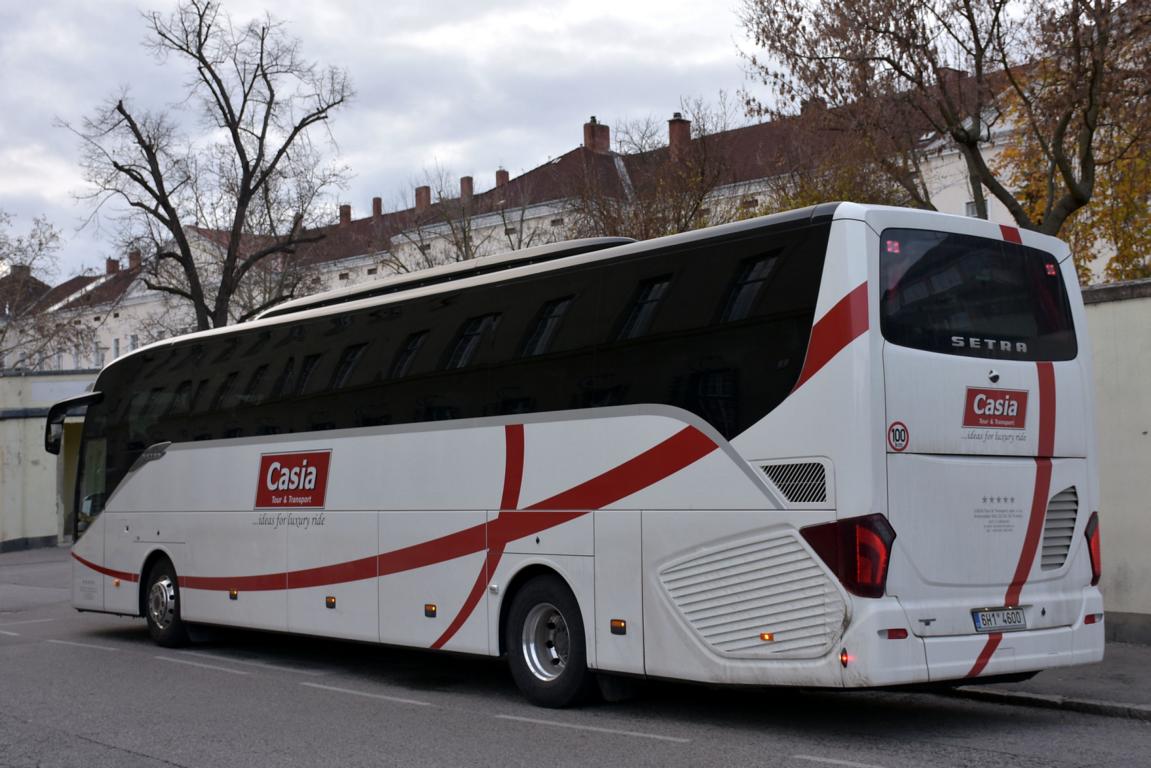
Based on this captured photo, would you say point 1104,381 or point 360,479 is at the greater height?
point 1104,381

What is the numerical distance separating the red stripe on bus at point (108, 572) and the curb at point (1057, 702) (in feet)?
34.9

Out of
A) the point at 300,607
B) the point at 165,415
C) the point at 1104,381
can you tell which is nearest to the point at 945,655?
the point at 1104,381

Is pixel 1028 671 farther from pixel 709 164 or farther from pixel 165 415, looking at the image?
pixel 709 164

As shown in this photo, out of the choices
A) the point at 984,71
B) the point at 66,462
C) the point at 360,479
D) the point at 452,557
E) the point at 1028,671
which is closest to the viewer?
the point at 1028,671

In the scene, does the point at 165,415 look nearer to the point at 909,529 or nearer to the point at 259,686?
the point at 259,686

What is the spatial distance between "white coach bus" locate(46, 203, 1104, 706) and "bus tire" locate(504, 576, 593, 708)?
0.02 meters

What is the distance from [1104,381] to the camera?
14266mm

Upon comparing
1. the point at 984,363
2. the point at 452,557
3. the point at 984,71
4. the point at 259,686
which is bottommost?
the point at 259,686

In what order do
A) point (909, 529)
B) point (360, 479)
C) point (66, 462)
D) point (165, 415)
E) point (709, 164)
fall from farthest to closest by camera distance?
1. point (66, 462)
2. point (709, 164)
3. point (165, 415)
4. point (360, 479)
5. point (909, 529)

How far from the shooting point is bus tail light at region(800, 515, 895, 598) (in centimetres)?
888

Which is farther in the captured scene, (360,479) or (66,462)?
(66,462)

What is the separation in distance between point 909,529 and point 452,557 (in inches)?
188

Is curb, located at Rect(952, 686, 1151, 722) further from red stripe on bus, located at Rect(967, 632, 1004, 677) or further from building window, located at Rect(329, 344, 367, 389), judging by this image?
building window, located at Rect(329, 344, 367, 389)

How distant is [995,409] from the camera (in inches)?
379
